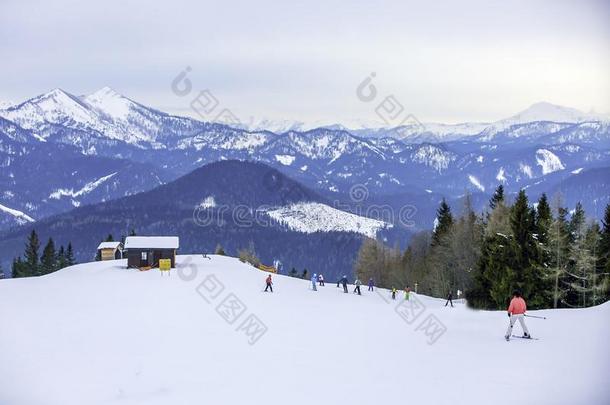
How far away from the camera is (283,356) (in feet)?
66.6

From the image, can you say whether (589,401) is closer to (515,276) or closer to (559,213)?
(515,276)

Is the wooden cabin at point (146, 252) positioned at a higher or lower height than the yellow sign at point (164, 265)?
higher

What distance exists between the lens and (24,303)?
31953mm

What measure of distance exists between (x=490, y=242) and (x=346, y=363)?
32.1 metres

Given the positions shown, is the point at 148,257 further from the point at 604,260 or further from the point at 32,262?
the point at 32,262

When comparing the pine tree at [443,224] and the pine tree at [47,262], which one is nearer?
the pine tree at [443,224]

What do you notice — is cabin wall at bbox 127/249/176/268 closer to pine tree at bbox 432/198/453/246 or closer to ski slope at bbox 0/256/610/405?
ski slope at bbox 0/256/610/405

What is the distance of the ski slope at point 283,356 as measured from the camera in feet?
52.4

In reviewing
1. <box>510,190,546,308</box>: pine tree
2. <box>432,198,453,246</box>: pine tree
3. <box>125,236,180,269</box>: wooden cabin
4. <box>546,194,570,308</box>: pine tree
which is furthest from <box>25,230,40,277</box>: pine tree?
<box>546,194,570,308</box>: pine tree

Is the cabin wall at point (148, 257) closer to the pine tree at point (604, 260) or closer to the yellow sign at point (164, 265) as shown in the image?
the yellow sign at point (164, 265)

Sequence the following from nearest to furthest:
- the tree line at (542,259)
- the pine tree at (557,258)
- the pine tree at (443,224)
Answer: the pine tree at (557,258) → the tree line at (542,259) → the pine tree at (443,224)

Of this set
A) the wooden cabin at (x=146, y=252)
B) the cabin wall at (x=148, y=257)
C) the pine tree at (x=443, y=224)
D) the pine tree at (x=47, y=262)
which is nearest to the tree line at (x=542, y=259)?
the pine tree at (x=443, y=224)

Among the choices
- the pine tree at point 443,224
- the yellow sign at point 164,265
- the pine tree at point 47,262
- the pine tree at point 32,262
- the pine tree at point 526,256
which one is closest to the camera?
the pine tree at point 526,256

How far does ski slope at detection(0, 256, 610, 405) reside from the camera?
52.4 feet
